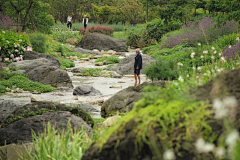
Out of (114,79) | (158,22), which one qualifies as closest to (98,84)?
(114,79)

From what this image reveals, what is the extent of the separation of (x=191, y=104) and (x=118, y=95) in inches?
264

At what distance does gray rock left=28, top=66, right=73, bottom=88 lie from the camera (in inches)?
520

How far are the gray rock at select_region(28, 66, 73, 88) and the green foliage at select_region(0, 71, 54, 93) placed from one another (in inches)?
27.1

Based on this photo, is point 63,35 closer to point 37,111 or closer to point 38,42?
point 38,42

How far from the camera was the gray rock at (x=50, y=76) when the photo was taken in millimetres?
13203

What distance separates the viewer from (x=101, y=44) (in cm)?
2808

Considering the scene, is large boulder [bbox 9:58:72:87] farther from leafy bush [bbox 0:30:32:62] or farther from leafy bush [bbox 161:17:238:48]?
leafy bush [bbox 161:17:238:48]

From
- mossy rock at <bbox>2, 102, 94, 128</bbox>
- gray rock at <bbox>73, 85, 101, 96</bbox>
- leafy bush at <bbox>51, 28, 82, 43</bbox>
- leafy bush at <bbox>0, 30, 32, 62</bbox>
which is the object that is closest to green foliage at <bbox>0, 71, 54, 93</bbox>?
gray rock at <bbox>73, 85, 101, 96</bbox>

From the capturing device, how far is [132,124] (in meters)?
2.42

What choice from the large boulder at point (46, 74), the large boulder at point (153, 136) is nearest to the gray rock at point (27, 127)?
the large boulder at point (153, 136)

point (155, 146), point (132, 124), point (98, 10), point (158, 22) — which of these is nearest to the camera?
point (155, 146)

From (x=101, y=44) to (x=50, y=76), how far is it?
48.6 ft

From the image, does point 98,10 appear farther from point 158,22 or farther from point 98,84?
point 98,84

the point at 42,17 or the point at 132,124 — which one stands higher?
the point at 42,17
